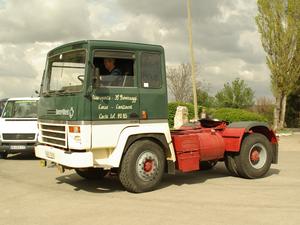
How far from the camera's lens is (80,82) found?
799 cm

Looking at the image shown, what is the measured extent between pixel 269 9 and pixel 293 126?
33.8 ft

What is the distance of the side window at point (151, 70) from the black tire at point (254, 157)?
2641 mm

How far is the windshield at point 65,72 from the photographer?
809cm

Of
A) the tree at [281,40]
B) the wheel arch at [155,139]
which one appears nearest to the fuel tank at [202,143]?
the wheel arch at [155,139]

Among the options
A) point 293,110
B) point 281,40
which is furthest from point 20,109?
point 293,110

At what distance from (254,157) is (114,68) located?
3.93 metres

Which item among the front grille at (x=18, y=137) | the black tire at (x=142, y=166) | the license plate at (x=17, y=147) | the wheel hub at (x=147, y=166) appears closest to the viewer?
the black tire at (x=142, y=166)

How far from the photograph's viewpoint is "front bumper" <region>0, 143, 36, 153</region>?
47.3 feet

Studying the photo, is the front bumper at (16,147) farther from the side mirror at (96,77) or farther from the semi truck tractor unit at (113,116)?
the side mirror at (96,77)

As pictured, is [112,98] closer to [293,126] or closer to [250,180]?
[250,180]

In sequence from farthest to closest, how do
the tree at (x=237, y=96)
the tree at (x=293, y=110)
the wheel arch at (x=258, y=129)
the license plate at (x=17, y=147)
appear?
the tree at (x=237, y=96), the tree at (x=293, y=110), the license plate at (x=17, y=147), the wheel arch at (x=258, y=129)

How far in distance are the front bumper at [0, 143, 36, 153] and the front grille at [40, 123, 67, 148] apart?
18.5ft

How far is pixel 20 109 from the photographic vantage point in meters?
15.3

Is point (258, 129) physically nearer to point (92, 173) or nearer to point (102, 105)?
point (92, 173)
